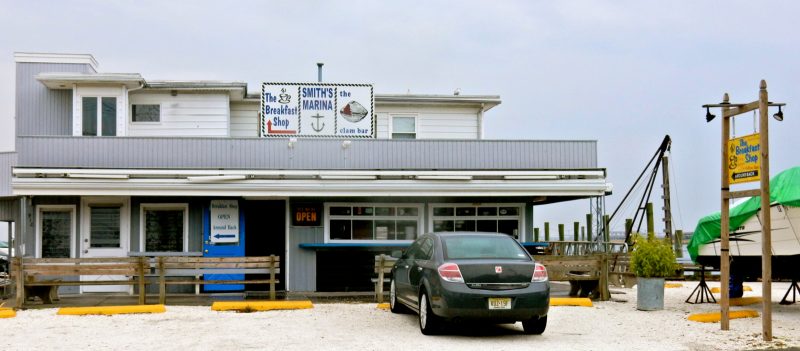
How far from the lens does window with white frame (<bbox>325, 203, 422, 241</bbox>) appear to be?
69.2 ft

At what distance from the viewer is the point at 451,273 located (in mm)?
12688

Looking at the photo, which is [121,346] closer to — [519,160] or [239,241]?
[239,241]

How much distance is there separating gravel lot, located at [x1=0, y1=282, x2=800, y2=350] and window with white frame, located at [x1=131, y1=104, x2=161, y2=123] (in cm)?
733

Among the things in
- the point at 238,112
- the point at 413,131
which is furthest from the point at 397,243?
the point at 238,112

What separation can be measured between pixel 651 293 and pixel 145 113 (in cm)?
1294

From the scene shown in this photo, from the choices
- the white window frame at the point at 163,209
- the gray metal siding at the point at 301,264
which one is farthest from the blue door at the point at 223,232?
the gray metal siding at the point at 301,264

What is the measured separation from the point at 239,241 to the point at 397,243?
11.6 ft

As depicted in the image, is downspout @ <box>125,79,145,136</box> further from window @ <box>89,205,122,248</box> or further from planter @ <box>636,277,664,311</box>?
planter @ <box>636,277,664,311</box>

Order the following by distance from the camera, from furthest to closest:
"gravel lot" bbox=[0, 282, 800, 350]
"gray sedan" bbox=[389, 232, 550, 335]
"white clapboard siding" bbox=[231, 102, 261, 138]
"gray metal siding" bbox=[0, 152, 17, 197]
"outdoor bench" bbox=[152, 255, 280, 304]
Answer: "white clapboard siding" bbox=[231, 102, 261, 138], "gray metal siding" bbox=[0, 152, 17, 197], "outdoor bench" bbox=[152, 255, 280, 304], "gray sedan" bbox=[389, 232, 550, 335], "gravel lot" bbox=[0, 282, 800, 350]

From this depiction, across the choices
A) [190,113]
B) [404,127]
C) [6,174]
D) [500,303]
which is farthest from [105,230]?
[500,303]

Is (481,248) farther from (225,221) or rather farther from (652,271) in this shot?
(225,221)

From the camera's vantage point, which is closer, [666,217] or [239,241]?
[239,241]

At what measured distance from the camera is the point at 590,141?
68.7ft

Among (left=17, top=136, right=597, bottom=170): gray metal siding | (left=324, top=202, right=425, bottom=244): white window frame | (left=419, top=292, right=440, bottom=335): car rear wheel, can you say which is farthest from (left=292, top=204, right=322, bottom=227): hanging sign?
(left=419, top=292, right=440, bottom=335): car rear wheel
